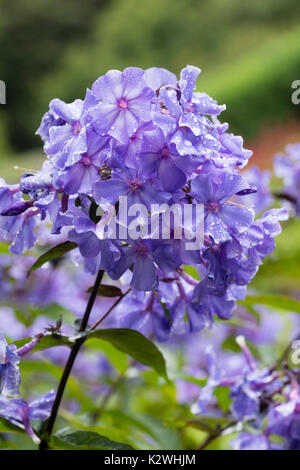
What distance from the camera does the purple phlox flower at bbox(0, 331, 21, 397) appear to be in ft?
2.08

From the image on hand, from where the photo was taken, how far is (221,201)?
645 mm

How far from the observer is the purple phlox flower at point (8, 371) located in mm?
633

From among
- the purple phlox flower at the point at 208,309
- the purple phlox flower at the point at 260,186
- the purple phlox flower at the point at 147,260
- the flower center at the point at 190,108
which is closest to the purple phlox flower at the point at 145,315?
the purple phlox flower at the point at 208,309

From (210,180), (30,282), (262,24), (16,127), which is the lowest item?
(30,282)

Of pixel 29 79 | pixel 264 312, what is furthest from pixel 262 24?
pixel 264 312

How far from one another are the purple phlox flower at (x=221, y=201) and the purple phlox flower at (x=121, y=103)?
0.09 meters

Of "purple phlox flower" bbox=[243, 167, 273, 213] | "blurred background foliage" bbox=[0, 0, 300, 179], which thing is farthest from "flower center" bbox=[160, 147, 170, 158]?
"blurred background foliage" bbox=[0, 0, 300, 179]

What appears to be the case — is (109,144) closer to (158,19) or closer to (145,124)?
(145,124)

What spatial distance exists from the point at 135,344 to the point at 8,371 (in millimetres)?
164

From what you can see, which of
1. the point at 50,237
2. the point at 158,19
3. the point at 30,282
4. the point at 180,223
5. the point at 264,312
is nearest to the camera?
the point at 180,223

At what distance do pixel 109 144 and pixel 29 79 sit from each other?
14208 millimetres

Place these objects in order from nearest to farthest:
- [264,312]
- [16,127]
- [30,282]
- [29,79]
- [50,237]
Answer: [50,237] < [30,282] < [264,312] < [16,127] < [29,79]

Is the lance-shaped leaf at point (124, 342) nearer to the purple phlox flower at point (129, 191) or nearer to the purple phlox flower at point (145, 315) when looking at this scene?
the purple phlox flower at point (145, 315)
